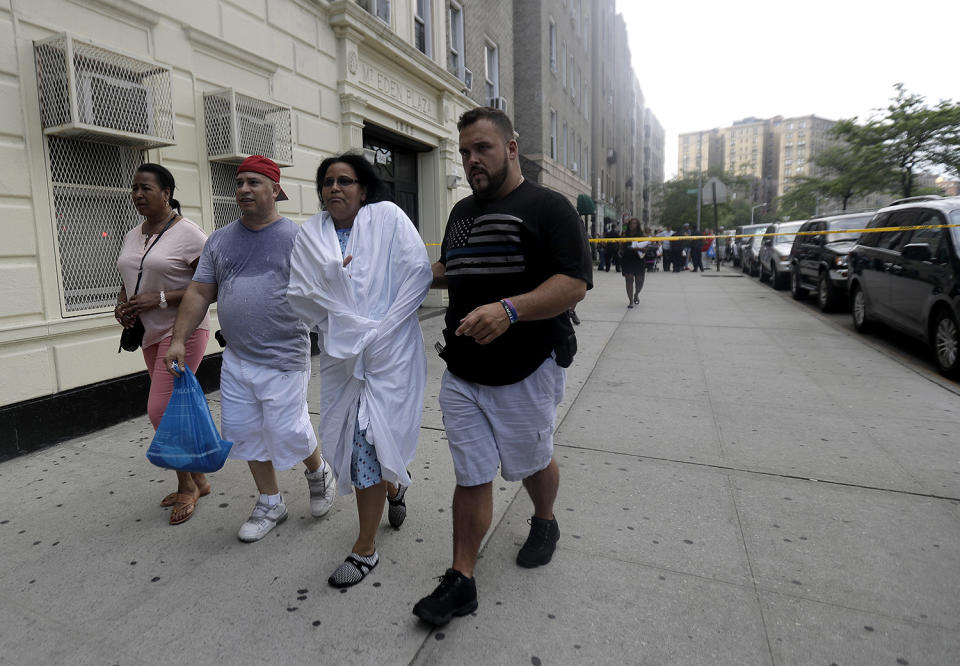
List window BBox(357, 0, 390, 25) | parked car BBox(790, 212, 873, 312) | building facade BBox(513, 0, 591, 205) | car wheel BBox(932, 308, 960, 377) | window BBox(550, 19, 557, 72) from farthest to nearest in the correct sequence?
1. window BBox(550, 19, 557, 72)
2. building facade BBox(513, 0, 591, 205)
3. parked car BBox(790, 212, 873, 312)
4. window BBox(357, 0, 390, 25)
5. car wheel BBox(932, 308, 960, 377)

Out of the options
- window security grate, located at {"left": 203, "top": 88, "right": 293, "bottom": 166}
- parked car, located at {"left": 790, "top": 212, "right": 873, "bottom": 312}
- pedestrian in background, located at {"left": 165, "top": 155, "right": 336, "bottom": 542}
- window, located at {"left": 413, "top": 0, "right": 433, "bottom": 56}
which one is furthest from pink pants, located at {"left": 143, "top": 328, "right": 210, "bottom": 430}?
parked car, located at {"left": 790, "top": 212, "right": 873, "bottom": 312}

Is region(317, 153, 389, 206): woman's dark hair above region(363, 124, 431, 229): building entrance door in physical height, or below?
below

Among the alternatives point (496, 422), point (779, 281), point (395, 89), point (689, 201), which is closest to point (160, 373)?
point (496, 422)

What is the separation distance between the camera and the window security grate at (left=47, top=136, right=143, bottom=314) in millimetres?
4668

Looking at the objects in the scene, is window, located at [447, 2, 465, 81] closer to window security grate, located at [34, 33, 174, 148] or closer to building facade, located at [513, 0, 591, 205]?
building facade, located at [513, 0, 591, 205]

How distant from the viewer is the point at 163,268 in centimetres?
317

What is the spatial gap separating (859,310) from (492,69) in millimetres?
10793

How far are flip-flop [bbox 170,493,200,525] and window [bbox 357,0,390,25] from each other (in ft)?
25.6

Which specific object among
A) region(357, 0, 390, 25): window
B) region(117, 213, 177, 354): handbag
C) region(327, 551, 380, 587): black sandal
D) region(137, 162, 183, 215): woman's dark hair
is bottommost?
region(327, 551, 380, 587): black sandal

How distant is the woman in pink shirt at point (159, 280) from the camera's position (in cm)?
317

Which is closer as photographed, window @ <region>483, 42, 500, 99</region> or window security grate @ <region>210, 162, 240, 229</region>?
window security grate @ <region>210, 162, 240, 229</region>

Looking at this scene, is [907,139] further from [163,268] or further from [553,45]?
[163,268]

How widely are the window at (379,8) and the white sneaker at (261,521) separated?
313 inches

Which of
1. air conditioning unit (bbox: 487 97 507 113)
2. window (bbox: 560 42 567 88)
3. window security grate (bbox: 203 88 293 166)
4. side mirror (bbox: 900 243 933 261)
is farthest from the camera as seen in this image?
window (bbox: 560 42 567 88)
